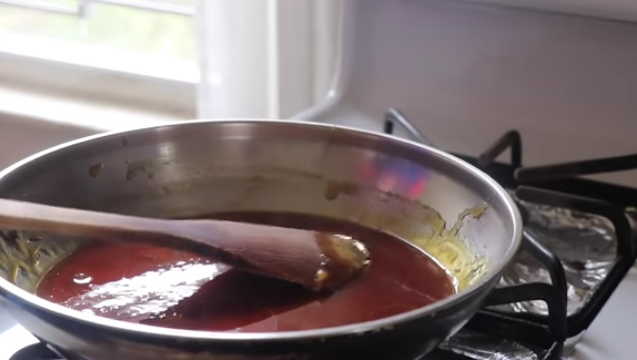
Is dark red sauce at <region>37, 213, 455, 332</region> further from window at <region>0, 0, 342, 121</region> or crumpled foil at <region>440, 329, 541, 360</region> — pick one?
window at <region>0, 0, 342, 121</region>

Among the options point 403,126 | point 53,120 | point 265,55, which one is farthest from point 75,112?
point 403,126

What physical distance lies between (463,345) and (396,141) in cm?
17

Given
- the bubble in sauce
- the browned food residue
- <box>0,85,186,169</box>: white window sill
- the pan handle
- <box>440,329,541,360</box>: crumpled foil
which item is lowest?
<box>0,85,186,169</box>: white window sill

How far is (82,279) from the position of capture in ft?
1.86

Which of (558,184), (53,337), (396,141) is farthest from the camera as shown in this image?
(558,184)

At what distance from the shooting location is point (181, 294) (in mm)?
539

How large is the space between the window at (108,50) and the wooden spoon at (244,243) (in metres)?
0.72

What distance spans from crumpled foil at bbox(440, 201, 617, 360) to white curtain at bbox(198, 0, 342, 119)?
1.11ft

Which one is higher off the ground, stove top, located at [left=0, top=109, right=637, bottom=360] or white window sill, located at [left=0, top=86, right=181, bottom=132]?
stove top, located at [left=0, top=109, right=637, bottom=360]

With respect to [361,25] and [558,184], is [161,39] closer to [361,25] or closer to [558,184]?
[361,25]

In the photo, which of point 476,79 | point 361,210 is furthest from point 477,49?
point 361,210

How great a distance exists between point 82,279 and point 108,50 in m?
0.84

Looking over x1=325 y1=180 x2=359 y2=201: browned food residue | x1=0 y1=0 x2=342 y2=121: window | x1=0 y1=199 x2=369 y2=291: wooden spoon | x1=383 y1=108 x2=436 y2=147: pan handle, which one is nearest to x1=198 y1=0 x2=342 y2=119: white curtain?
x1=0 y1=0 x2=342 y2=121: window

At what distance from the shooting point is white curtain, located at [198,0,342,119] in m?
0.97
